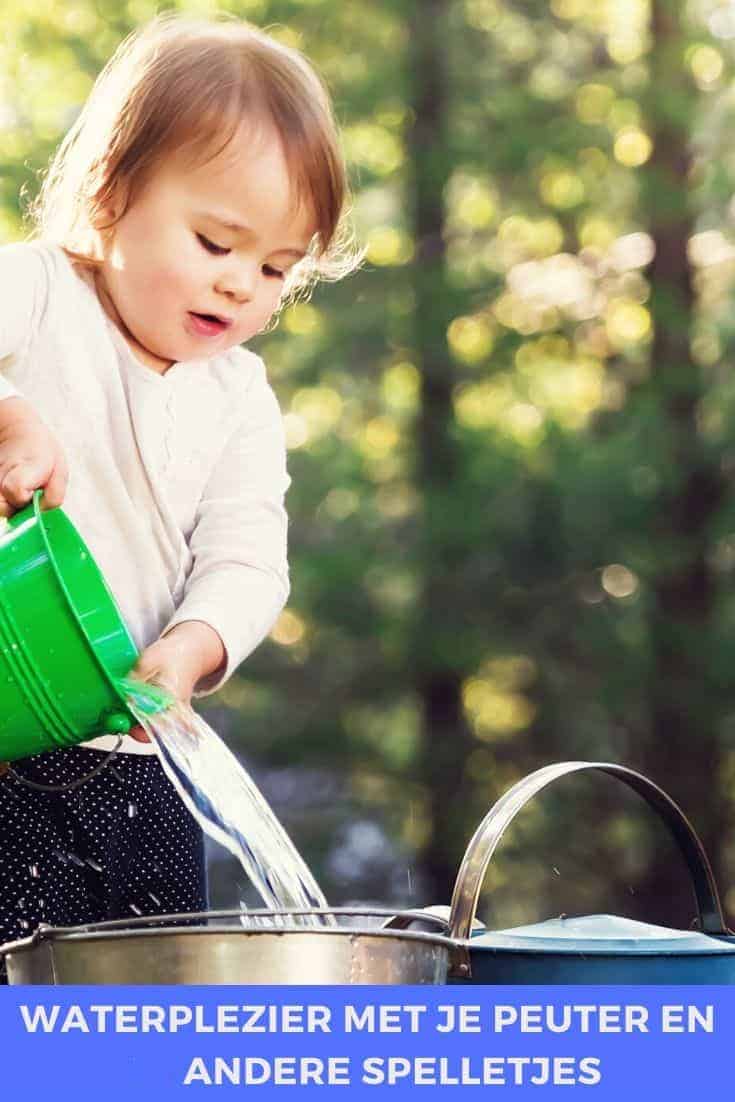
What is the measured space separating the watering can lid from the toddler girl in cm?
47

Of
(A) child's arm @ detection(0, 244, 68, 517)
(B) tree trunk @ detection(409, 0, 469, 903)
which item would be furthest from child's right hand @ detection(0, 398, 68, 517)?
(B) tree trunk @ detection(409, 0, 469, 903)

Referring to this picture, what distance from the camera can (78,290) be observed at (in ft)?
7.00

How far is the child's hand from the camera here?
1.89m

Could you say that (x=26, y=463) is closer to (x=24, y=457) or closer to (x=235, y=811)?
(x=24, y=457)

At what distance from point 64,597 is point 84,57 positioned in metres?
6.64

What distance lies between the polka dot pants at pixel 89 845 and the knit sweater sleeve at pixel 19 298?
0.44 meters

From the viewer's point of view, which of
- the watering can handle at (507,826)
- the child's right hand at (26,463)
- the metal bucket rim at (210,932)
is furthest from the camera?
the child's right hand at (26,463)

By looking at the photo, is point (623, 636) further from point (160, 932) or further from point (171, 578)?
point (160, 932)

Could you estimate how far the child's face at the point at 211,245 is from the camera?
203cm

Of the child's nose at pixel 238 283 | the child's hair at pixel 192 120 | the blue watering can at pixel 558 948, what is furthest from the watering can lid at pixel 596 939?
the child's hair at pixel 192 120

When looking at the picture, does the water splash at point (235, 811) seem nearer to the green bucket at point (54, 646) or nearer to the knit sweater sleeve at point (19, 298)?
the green bucket at point (54, 646)

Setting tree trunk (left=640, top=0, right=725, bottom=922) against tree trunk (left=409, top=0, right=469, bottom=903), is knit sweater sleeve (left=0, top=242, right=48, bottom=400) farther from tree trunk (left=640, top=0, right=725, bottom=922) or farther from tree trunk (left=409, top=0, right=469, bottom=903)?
tree trunk (left=640, top=0, right=725, bottom=922)
